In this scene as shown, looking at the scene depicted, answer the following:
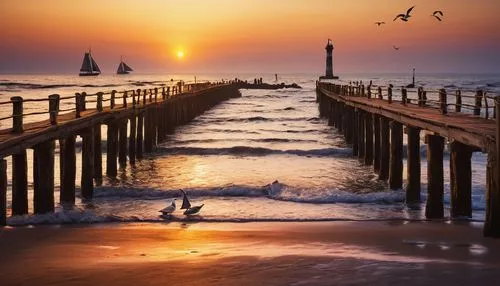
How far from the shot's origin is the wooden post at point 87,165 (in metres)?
18.7

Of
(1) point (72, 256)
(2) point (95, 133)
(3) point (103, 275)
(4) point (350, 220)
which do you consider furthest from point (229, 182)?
(3) point (103, 275)

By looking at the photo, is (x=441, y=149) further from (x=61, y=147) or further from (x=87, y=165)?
(x=87, y=165)

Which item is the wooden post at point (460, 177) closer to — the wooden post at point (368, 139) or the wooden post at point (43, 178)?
the wooden post at point (43, 178)

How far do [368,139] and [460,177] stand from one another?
525 inches

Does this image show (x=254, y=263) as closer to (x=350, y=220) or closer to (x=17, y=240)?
(x=17, y=240)

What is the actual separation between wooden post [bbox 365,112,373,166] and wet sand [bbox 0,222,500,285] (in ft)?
39.1

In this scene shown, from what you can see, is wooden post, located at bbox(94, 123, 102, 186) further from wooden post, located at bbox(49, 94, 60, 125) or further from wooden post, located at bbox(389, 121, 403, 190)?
wooden post, located at bbox(389, 121, 403, 190)

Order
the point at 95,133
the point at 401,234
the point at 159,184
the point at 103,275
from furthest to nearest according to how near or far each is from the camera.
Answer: the point at 159,184 → the point at 95,133 → the point at 401,234 → the point at 103,275

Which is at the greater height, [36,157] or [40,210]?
[36,157]

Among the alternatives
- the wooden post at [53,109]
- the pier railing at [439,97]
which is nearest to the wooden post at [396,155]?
the pier railing at [439,97]

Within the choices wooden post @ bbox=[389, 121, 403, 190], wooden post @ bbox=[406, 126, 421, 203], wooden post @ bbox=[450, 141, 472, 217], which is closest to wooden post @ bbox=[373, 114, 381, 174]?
wooden post @ bbox=[389, 121, 403, 190]

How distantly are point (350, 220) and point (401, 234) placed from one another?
259 centimetres

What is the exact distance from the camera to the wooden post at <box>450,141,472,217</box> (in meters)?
12.7

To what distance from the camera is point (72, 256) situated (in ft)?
31.9
